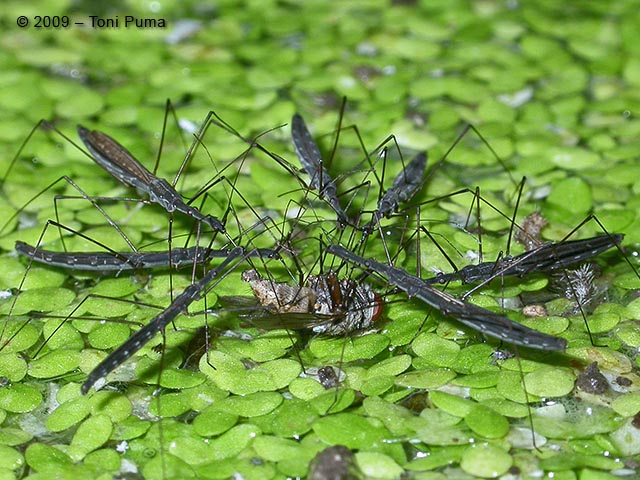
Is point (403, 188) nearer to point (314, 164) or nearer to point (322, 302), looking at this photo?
point (314, 164)

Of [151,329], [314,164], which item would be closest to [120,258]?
[151,329]

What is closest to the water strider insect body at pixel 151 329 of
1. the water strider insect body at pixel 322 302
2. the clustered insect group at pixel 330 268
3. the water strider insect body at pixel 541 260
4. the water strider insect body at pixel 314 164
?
the clustered insect group at pixel 330 268

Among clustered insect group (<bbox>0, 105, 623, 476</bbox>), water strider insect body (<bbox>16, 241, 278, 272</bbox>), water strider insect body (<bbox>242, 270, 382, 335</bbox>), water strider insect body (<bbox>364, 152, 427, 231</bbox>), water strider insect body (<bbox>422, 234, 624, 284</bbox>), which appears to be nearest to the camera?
clustered insect group (<bbox>0, 105, 623, 476</bbox>)

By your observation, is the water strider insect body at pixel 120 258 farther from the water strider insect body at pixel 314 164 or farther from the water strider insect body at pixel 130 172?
the water strider insect body at pixel 314 164

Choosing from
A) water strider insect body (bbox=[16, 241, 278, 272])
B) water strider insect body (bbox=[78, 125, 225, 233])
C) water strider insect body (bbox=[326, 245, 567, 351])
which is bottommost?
water strider insect body (bbox=[16, 241, 278, 272])

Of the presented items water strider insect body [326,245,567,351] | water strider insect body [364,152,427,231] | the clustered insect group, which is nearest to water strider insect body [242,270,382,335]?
the clustered insect group

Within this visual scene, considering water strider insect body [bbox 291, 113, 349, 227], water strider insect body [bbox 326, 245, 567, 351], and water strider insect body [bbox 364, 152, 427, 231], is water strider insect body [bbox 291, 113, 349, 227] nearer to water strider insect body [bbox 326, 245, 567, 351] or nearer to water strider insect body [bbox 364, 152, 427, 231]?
water strider insect body [bbox 364, 152, 427, 231]
